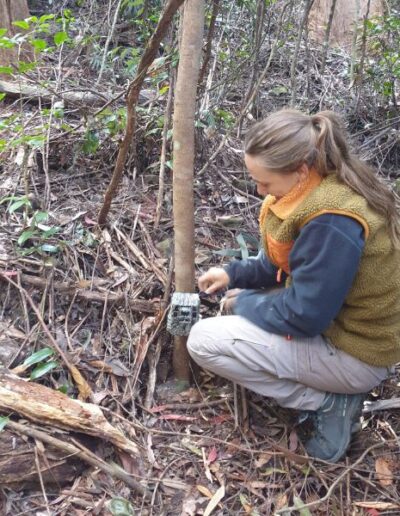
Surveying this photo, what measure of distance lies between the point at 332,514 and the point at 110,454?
3.20 ft

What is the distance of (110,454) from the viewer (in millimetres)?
2432

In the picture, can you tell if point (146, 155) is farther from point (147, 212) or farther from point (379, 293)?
point (379, 293)

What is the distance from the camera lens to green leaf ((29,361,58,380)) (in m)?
2.53

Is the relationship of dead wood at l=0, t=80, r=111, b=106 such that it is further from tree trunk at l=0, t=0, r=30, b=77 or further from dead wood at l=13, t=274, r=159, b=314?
dead wood at l=13, t=274, r=159, b=314

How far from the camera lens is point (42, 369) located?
2.55 meters

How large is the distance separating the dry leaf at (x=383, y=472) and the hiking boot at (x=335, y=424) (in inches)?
7.2

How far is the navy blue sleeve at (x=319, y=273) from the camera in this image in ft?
6.84

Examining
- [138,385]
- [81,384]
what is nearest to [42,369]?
[81,384]

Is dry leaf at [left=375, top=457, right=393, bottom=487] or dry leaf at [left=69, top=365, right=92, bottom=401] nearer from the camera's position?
dry leaf at [left=375, top=457, right=393, bottom=487]

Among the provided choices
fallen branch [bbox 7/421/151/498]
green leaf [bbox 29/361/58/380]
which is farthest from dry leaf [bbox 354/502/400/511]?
green leaf [bbox 29/361/58/380]

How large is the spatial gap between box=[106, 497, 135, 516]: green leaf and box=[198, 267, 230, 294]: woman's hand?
101 cm

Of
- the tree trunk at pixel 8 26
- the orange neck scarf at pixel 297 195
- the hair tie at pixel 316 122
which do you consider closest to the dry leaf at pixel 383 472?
the orange neck scarf at pixel 297 195

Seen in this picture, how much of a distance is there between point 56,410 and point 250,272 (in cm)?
111

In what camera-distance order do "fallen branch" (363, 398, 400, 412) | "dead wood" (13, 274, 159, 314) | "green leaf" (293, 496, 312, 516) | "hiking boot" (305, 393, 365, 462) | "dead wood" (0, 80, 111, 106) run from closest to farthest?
1. "green leaf" (293, 496, 312, 516)
2. "hiking boot" (305, 393, 365, 462)
3. "fallen branch" (363, 398, 400, 412)
4. "dead wood" (13, 274, 159, 314)
5. "dead wood" (0, 80, 111, 106)
